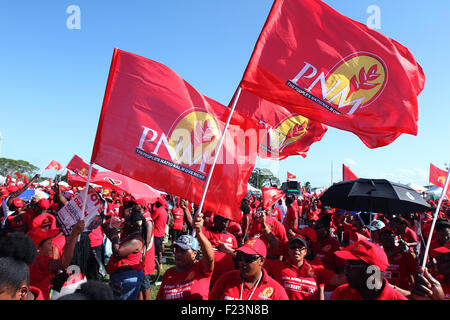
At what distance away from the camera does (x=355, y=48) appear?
4.09 m

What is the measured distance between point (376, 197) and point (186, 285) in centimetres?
377

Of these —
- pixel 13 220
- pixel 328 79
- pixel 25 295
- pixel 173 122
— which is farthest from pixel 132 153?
pixel 13 220

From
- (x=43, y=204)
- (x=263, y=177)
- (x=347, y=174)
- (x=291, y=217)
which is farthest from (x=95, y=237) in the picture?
(x=263, y=177)

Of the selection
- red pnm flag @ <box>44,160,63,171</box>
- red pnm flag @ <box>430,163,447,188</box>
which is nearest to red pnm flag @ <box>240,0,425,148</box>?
red pnm flag @ <box>430,163,447,188</box>

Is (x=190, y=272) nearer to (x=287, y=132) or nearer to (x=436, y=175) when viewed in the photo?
(x=287, y=132)

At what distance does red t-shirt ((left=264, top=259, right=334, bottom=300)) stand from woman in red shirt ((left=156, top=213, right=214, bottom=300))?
32.9 inches

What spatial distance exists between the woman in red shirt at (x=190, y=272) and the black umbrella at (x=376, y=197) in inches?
115

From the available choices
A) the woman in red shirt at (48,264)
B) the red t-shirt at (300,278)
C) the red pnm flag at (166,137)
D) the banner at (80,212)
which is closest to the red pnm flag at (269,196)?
the red pnm flag at (166,137)

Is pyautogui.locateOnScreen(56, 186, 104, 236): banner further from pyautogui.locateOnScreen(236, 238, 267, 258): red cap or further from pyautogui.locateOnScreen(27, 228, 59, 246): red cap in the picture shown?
pyautogui.locateOnScreen(236, 238, 267, 258): red cap

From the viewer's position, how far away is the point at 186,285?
3275mm

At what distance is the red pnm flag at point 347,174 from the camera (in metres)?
8.06

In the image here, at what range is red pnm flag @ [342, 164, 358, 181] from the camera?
8062 millimetres

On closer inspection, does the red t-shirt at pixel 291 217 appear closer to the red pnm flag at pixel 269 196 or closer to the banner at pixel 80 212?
the red pnm flag at pixel 269 196

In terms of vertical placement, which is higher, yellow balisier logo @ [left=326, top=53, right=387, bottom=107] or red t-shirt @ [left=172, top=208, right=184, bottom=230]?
yellow balisier logo @ [left=326, top=53, right=387, bottom=107]
